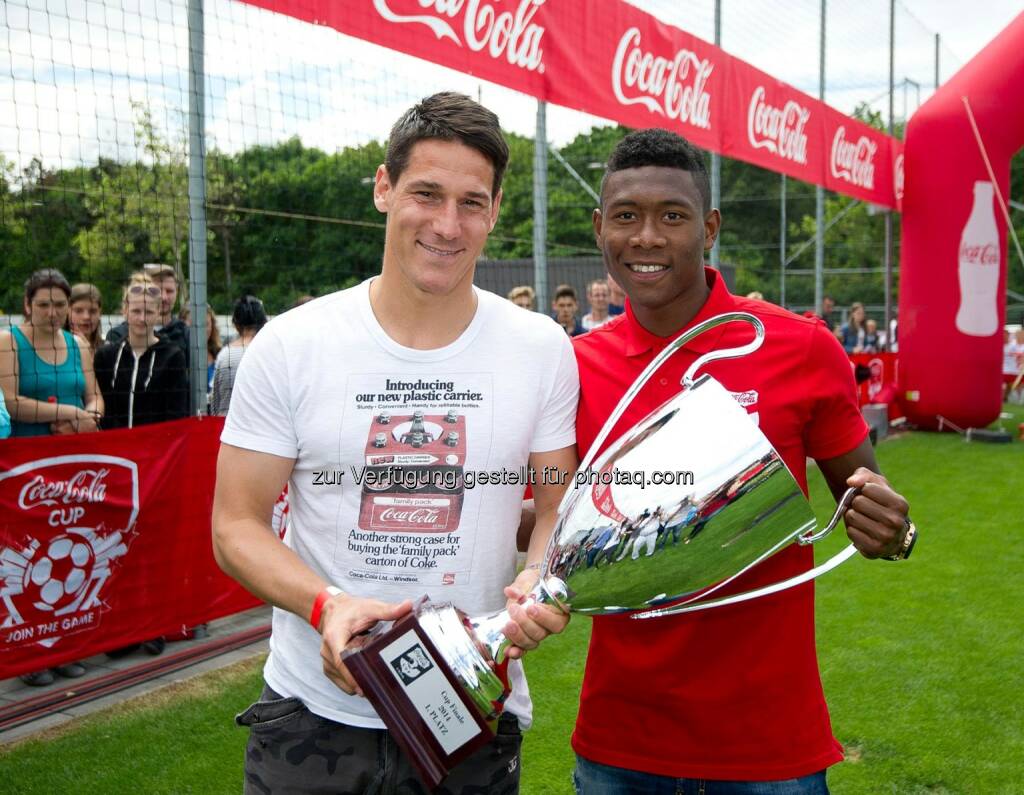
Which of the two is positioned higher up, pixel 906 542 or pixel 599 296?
pixel 599 296

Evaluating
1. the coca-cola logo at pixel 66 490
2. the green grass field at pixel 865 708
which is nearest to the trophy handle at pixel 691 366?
the green grass field at pixel 865 708

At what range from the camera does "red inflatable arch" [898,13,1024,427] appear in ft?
36.5

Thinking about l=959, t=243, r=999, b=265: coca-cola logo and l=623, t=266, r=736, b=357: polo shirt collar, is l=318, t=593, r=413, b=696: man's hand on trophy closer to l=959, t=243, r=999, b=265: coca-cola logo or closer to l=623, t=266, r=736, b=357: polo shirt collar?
l=623, t=266, r=736, b=357: polo shirt collar

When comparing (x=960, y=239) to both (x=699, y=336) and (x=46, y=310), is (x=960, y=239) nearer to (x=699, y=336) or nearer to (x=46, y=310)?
(x=46, y=310)

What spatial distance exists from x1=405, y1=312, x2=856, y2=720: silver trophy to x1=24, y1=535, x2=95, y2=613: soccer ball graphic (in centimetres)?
302

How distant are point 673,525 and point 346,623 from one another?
0.55 meters

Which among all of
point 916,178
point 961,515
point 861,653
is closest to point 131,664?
point 861,653

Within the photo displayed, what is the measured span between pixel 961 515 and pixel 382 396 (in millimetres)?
7119

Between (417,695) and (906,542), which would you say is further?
(906,542)

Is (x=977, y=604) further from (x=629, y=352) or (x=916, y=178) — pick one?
(x=916, y=178)

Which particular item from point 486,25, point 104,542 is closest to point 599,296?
point 486,25

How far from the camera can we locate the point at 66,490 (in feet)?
13.2

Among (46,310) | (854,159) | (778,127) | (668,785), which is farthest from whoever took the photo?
(854,159)

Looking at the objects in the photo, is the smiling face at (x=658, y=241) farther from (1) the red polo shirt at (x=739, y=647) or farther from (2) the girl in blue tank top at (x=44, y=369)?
(2) the girl in blue tank top at (x=44, y=369)
